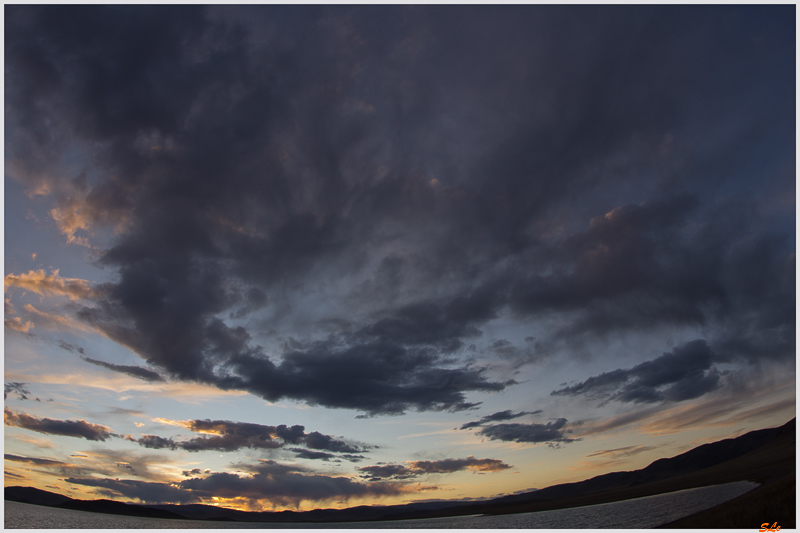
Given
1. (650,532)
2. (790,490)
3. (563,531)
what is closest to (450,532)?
(563,531)

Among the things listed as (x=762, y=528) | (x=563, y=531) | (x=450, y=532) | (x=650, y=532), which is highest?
(x=762, y=528)

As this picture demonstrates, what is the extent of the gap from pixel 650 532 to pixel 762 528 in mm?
21162

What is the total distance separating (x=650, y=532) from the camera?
7112 cm

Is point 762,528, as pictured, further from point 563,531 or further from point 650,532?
point 563,531

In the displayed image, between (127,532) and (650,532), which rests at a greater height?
(650,532)

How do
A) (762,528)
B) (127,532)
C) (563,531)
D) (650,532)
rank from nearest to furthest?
1. (762,528)
2. (650,532)
3. (563,531)
4. (127,532)

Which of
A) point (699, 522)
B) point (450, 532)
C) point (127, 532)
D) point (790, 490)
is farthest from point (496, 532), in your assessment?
point (127, 532)

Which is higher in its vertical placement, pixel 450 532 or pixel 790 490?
pixel 790 490

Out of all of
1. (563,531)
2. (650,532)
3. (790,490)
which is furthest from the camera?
(563,531)

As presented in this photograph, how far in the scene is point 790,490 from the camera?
63844mm

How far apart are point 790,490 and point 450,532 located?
14603 cm

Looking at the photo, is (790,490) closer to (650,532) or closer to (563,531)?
(650,532)

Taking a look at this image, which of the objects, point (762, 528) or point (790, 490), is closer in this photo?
point (762, 528)

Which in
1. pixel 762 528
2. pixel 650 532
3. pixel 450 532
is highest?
pixel 762 528
